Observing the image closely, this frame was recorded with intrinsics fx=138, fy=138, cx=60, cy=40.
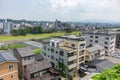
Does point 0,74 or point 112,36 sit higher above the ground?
point 112,36

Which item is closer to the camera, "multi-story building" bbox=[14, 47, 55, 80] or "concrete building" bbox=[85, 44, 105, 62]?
"multi-story building" bbox=[14, 47, 55, 80]

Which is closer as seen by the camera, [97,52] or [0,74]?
[0,74]

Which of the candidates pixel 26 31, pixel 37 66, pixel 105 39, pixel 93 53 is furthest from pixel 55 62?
pixel 26 31

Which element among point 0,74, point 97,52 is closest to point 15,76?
point 0,74

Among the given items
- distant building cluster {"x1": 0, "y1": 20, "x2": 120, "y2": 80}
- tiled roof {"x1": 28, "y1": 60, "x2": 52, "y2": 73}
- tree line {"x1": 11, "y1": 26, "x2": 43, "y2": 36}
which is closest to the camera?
distant building cluster {"x1": 0, "y1": 20, "x2": 120, "y2": 80}

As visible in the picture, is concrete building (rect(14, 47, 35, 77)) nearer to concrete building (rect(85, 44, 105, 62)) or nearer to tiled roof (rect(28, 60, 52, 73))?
tiled roof (rect(28, 60, 52, 73))

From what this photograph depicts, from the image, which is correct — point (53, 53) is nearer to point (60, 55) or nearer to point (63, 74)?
point (60, 55)

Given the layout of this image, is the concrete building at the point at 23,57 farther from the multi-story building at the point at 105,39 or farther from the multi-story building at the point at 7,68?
the multi-story building at the point at 105,39

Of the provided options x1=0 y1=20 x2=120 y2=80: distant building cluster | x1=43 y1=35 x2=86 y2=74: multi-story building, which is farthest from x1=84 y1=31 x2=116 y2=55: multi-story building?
x1=43 y1=35 x2=86 y2=74: multi-story building
